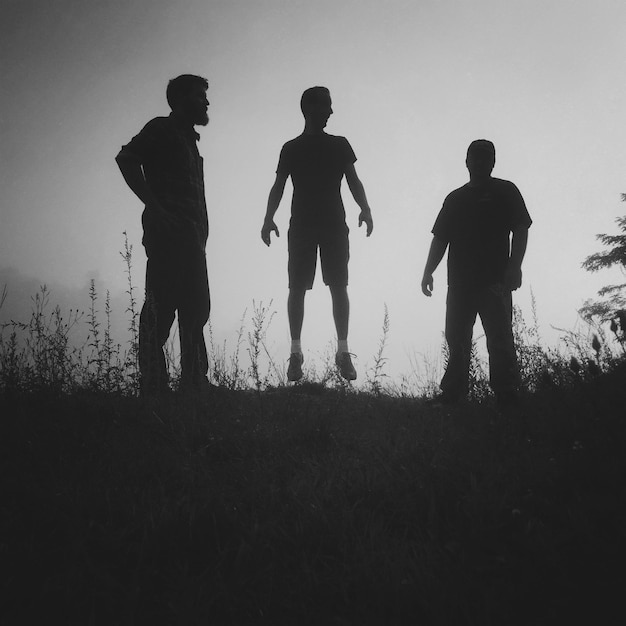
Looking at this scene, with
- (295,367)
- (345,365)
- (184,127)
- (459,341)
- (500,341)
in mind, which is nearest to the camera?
(500,341)

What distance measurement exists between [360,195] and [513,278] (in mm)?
2213

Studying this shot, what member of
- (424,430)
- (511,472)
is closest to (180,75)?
(424,430)

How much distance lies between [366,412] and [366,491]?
1513 millimetres

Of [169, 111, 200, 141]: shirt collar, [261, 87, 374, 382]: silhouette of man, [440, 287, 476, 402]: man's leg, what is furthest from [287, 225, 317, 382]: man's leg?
[440, 287, 476, 402]: man's leg

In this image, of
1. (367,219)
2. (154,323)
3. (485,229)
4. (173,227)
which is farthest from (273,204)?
(485,229)

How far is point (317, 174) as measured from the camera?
491cm

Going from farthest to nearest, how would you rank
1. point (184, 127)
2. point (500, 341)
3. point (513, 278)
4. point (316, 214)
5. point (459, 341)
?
point (316, 214), point (184, 127), point (459, 341), point (513, 278), point (500, 341)

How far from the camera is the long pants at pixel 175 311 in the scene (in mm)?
3533

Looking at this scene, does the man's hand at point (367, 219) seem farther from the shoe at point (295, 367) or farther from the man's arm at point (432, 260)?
the shoe at point (295, 367)

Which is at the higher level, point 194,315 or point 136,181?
point 136,181

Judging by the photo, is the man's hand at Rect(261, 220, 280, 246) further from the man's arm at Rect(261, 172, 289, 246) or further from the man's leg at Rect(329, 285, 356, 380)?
the man's leg at Rect(329, 285, 356, 380)

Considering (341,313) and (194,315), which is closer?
(194,315)

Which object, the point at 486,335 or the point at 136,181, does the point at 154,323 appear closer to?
the point at 136,181

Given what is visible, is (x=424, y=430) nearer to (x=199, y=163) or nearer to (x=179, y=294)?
(x=179, y=294)
